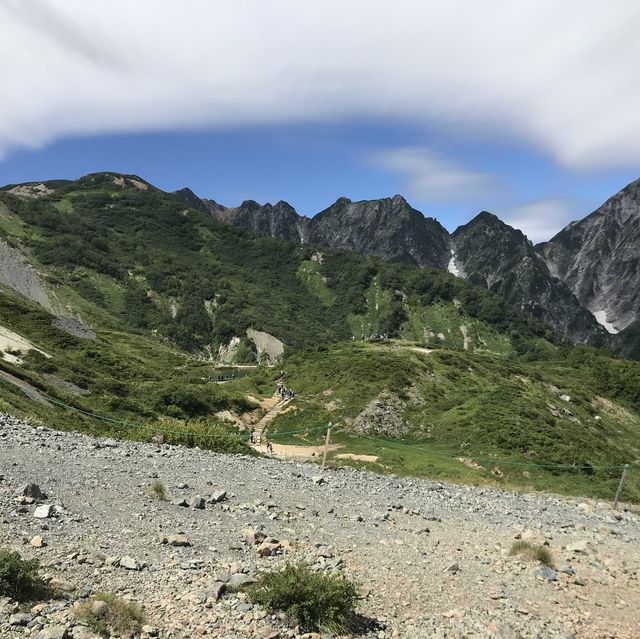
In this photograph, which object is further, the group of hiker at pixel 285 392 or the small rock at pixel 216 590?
the group of hiker at pixel 285 392

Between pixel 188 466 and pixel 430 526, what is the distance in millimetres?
10068

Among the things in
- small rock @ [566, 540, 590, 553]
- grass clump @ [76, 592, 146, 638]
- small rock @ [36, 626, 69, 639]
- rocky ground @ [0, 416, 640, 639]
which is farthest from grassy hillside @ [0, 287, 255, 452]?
small rock @ [36, 626, 69, 639]

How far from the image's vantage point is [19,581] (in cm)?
860

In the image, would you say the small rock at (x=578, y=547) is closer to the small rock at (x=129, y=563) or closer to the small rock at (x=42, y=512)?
the small rock at (x=129, y=563)

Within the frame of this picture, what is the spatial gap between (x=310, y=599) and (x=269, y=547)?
362 centimetres

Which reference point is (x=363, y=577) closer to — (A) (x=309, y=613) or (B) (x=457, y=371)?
(A) (x=309, y=613)

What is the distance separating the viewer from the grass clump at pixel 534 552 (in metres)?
15.5

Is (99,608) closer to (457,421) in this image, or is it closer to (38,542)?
(38,542)

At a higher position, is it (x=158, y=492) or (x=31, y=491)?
(x=31, y=491)

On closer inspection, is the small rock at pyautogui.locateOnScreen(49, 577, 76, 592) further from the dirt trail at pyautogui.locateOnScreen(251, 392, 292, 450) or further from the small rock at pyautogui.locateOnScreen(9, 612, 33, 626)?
the dirt trail at pyautogui.locateOnScreen(251, 392, 292, 450)

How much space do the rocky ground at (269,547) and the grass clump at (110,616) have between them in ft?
0.61

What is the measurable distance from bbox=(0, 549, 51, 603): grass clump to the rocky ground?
0.90 ft

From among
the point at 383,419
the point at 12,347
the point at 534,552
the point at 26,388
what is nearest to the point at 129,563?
the point at 534,552

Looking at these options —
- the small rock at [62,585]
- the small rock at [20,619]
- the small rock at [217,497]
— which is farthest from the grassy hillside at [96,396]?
the small rock at [20,619]
